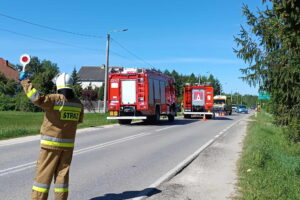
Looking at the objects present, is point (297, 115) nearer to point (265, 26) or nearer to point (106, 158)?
point (265, 26)

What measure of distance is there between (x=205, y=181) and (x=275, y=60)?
296cm

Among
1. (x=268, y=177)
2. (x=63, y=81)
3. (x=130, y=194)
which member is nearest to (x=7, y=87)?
(x=130, y=194)

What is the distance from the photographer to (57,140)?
15.0ft

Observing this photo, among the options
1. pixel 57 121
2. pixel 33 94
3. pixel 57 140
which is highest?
pixel 33 94

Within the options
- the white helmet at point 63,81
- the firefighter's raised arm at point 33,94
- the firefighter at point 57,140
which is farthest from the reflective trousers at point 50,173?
the white helmet at point 63,81

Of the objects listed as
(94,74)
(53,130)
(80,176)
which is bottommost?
(80,176)

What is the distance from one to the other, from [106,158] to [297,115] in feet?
15.9

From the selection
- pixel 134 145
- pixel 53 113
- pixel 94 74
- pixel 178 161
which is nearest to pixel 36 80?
→ pixel 134 145

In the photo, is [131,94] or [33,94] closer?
[33,94]

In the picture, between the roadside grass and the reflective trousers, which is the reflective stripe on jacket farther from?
the roadside grass

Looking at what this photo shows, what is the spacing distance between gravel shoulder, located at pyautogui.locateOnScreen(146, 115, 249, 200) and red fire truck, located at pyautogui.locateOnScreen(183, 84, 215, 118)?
852 inches

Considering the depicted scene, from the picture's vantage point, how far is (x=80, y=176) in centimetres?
716

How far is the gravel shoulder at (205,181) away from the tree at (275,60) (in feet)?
6.20

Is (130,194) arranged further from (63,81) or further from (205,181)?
(63,81)
